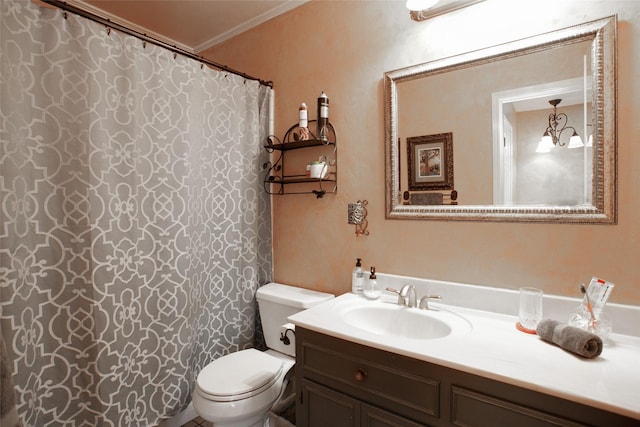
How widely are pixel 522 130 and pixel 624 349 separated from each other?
0.85 metres

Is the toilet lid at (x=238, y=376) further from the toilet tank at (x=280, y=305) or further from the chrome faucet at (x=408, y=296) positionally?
the chrome faucet at (x=408, y=296)

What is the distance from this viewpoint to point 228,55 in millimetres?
2484

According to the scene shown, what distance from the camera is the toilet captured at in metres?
1.34

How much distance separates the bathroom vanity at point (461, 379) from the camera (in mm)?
830

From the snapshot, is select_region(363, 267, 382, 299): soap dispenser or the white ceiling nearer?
select_region(363, 267, 382, 299): soap dispenser

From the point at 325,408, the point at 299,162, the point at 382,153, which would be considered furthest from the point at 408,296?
the point at 299,162

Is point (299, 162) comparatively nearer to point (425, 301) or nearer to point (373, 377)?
point (425, 301)

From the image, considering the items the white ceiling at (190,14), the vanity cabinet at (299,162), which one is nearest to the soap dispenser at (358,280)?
the vanity cabinet at (299,162)

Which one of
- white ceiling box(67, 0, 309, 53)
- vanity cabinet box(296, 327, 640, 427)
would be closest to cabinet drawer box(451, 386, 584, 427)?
vanity cabinet box(296, 327, 640, 427)

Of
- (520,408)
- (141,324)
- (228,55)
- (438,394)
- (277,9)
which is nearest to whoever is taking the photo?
(520,408)

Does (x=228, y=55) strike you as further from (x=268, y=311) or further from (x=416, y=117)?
(x=268, y=311)

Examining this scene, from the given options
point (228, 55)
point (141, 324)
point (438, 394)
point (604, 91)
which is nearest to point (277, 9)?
point (228, 55)

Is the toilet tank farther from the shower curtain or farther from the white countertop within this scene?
the white countertop

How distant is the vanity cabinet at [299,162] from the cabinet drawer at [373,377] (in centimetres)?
94
